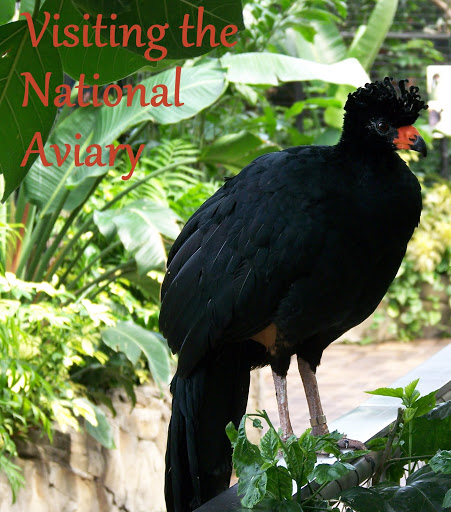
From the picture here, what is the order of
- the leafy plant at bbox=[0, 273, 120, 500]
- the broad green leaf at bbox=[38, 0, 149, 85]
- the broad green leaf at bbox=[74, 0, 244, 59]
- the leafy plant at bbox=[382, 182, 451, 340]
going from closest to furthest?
the broad green leaf at bbox=[74, 0, 244, 59], the broad green leaf at bbox=[38, 0, 149, 85], the leafy plant at bbox=[0, 273, 120, 500], the leafy plant at bbox=[382, 182, 451, 340]

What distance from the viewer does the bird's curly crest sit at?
67.1 inches

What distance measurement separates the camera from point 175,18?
904mm

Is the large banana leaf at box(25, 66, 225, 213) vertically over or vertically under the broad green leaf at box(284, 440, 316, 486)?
over

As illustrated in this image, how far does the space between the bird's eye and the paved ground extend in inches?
147

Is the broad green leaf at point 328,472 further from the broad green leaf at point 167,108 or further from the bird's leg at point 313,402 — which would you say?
the broad green leaf at point 167,108

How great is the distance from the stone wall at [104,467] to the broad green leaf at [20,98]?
2.87 m

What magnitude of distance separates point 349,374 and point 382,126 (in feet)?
→ 16.7

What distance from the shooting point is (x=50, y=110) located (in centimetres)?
96

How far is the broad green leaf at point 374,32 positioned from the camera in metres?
6.75

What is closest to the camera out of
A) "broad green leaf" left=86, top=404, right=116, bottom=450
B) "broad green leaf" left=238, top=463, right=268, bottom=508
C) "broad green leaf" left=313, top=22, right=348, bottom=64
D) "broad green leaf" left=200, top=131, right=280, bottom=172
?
"broad green leaf" left=238, top=463, right=268, bottom=508

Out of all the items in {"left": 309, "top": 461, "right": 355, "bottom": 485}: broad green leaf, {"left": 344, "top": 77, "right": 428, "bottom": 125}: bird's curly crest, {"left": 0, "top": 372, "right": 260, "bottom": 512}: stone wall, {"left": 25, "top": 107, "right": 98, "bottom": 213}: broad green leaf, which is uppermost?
{"left": 25, "top": 107, "right": 98, "bottom": 213}: broad green leaf

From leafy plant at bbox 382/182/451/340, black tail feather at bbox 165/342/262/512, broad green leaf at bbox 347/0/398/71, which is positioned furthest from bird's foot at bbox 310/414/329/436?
leafy plant at bbox 382/182/451/340

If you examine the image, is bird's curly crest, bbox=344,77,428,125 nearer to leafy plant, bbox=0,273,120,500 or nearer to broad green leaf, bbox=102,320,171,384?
leafy plant, bbox=0,273,120,500

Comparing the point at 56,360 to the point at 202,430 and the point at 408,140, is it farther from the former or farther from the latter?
the point at 408,140
